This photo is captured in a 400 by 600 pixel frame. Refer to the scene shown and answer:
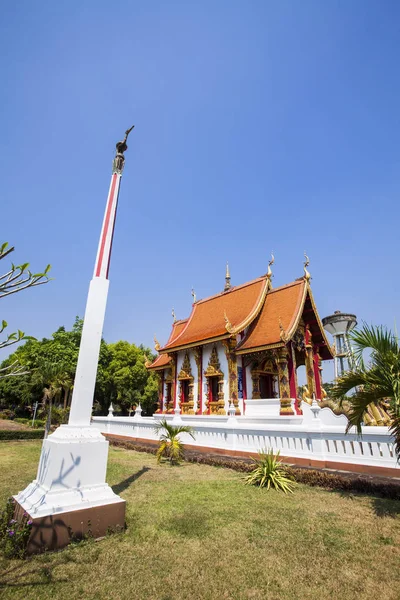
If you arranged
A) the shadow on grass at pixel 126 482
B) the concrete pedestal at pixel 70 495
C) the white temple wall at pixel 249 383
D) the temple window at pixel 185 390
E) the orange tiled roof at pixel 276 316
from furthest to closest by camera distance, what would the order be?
the temple window at pixel 185 390, the white temple wall at pixel 249 383, the orange tiled roof at pixel 276 316, the shadow on grass at pixel 126 482, the concrete pedestal at pixel 70 495

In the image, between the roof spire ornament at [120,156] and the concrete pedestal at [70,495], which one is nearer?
the concrete pedestal at [70,495]

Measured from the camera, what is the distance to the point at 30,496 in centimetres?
412

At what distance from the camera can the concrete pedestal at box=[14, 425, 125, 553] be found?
3666mm

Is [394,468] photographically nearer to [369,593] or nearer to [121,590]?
[369,593]

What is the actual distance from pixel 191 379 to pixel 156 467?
8134 millimetres

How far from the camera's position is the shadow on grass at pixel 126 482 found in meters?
6.11

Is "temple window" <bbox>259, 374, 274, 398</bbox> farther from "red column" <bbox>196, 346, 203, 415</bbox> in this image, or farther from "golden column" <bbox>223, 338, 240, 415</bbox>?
"red column" <bbox>196, 346, 203, 415</bbox>

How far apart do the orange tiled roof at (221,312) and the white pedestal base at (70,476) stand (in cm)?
994

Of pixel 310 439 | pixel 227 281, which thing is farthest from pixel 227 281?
pixel 310 439

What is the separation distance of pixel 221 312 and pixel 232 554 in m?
14.4

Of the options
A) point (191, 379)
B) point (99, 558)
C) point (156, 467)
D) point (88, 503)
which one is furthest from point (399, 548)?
point (191, 379)

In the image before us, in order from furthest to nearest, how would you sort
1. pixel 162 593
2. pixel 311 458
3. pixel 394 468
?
pixel 311 458 < pixel 394 468 < pixel 162 593

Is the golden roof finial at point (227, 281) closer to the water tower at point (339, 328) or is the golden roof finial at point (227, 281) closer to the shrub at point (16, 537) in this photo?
the water tower at point (339, 328)

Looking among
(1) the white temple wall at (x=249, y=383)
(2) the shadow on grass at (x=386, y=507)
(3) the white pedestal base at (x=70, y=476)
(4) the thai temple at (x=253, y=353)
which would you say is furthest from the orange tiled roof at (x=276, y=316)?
(3) the white pedestal base at (x=70, y=476)
